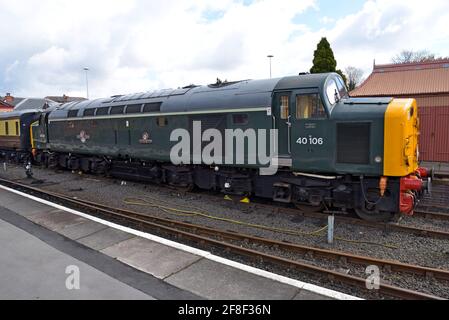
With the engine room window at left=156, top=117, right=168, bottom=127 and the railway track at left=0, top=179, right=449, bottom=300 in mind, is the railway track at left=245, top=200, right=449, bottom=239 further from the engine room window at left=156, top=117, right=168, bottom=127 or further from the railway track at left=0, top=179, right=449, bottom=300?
the engine room window at left=156, top=117, right=168, bottom=127

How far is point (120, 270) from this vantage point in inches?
235

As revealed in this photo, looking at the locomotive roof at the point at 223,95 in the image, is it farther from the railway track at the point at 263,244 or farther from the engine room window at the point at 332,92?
the railway track at the point at 263,244

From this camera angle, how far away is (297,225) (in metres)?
8.60

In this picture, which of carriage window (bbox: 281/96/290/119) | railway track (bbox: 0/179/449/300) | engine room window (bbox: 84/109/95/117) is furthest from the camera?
engine room window (bbox: 84/109/95/117)

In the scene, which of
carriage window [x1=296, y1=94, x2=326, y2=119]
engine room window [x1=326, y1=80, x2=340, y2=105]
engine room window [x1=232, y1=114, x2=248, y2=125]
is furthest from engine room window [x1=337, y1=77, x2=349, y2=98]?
engine room window [x1=232, y1=114, x2=248, y2=125]

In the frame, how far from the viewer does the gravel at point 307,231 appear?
5.73m

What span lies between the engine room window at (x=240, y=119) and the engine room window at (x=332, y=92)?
2379 mm

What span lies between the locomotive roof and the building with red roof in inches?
539

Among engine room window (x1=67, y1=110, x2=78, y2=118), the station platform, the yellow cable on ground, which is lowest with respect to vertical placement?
the station platform

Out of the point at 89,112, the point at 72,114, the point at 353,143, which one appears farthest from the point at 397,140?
the point at 72,114

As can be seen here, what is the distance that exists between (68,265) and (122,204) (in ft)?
17.4

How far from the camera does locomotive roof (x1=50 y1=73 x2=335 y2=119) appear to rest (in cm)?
916

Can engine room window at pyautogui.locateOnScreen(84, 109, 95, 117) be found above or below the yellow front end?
above
